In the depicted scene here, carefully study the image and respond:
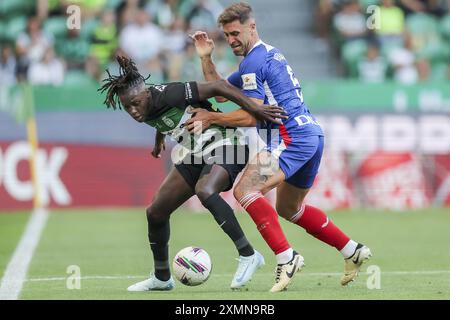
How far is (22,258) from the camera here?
1248 centimetres

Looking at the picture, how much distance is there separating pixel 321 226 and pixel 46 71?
1160 centimetres

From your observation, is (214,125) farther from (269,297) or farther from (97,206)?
(97,206)

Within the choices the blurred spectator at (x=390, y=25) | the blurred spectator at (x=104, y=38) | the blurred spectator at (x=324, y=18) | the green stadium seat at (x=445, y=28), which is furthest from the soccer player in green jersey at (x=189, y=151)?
the green stadium seat at (x=445, y=28)

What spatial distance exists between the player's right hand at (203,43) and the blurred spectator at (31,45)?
11.1m

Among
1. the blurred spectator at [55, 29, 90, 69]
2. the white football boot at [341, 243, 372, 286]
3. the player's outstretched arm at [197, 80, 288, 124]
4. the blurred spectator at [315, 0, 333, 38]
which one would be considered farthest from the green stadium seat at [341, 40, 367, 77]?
the player's outstretched arm at [197, 80, 288, 124]

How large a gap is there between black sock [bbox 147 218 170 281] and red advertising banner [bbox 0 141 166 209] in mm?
9014

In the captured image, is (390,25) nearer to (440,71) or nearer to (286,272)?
(440,71)

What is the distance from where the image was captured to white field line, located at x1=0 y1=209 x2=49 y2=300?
9609mm

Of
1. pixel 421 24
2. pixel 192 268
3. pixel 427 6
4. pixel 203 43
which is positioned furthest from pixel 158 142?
pixel 427 6

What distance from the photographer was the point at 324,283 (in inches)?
391

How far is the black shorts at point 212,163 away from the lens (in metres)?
9.62

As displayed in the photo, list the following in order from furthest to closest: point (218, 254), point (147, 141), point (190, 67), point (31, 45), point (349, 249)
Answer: point (31, 45)
point (190, 67)
point (147, 141)
point (218, 254)
point (349, 249)

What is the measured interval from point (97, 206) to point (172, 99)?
9.91 m
